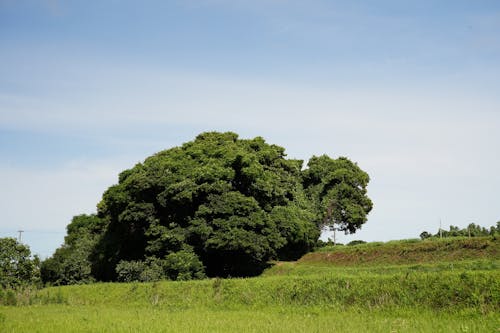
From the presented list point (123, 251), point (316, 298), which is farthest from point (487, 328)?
point (123, 251)

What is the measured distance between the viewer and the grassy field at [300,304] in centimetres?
1313

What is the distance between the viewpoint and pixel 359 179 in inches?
2073

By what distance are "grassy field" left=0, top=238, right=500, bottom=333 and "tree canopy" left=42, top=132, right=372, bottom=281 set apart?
19.5 ft

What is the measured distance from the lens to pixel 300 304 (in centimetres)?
1927

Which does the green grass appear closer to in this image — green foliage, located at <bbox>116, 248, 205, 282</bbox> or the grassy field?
the grassy field

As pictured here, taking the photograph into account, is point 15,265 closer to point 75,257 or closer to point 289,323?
point 75,257

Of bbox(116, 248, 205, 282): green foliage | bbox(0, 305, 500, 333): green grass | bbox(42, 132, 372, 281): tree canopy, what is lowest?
bbox(0, 305, 500, 333): green grass

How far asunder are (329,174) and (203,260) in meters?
21.1

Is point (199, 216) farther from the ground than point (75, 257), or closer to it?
farther from the ground

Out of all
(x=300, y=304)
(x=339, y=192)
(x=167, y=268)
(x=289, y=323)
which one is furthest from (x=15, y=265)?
(x=339, y=192)

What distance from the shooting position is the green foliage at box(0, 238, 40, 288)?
31125mm

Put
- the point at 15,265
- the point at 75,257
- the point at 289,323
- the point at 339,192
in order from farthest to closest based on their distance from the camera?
the point at 339,192, the point at 75,257, the point at 15,265, the point at 289,323

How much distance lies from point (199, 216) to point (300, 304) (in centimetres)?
1540

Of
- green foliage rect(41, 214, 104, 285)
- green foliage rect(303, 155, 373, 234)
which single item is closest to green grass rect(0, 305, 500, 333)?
green foliage rect(41, 214, 104, 285)
